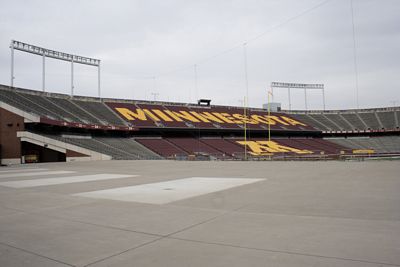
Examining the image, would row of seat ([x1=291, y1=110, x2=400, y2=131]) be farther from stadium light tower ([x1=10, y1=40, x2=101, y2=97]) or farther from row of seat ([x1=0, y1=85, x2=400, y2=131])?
stadium light tower ([x1=10, y1=40, x2=101, y2=97])

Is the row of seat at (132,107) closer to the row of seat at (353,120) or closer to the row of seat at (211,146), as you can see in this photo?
the row of seat at (353,120)

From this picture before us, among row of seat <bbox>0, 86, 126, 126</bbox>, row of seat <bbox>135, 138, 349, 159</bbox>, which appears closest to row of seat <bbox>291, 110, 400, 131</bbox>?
row of seat <bbox>135, 138, 349, 159</bbox>

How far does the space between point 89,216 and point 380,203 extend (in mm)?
6223

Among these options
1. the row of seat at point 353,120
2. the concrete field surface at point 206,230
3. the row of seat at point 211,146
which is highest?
the row of seat at point 353,120

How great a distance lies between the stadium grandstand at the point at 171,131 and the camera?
36094 millimetres

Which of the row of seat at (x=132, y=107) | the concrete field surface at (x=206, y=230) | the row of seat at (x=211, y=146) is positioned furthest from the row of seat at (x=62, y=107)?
the concrete field surface at (x=206, y=230)

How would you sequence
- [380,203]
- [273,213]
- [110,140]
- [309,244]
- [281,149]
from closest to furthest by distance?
1. [309,244]
2. [273,213]
3. [380,203]
4. [110,140]
5. [281,149]

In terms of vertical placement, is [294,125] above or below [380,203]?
above

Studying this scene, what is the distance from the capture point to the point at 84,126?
135 feet

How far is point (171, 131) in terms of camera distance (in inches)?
2180

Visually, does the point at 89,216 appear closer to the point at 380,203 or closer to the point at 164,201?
the point at 164,201

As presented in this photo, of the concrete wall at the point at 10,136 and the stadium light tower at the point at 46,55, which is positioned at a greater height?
the stadium light tower at the point at 46,55

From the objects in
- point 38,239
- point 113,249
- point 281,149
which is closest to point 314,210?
point 113,249

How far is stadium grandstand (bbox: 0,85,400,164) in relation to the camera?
36.1 metres
